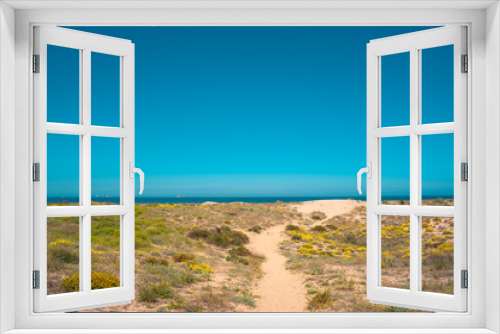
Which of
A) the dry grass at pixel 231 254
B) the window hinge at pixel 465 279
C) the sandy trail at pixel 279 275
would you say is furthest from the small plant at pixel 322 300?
the window hinge at pixel 465 279

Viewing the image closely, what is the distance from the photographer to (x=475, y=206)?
169 cm

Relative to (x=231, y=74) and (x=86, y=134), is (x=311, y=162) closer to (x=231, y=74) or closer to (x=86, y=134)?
(x=231, y=74)

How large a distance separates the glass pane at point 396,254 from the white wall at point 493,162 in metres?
6.55

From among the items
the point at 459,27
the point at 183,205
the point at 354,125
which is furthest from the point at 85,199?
the point at 183,205

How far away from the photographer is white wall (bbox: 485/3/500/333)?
162 cm

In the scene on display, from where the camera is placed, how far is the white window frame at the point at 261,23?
166 cm

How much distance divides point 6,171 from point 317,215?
50.8ft

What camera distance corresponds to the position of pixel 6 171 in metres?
1.65

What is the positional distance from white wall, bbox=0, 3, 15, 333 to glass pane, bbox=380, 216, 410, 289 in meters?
7.41

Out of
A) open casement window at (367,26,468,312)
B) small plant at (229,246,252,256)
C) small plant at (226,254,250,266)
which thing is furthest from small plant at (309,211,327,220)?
open casement window at (367,26,468,312)

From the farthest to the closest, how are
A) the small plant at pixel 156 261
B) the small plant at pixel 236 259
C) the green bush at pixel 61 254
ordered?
1. the small plant at pixel 236 259
2. the small plant at pixel 156 261
3. the green bush at pixel 61 254

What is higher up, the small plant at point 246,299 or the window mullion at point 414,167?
the window mullion at point 414,167

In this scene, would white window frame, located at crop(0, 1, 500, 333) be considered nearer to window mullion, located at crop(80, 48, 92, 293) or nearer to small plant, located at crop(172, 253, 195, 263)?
window mullion, located at crop(80, 48, 92, 293)

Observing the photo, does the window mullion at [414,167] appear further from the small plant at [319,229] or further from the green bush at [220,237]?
the small plant at [319,229]
